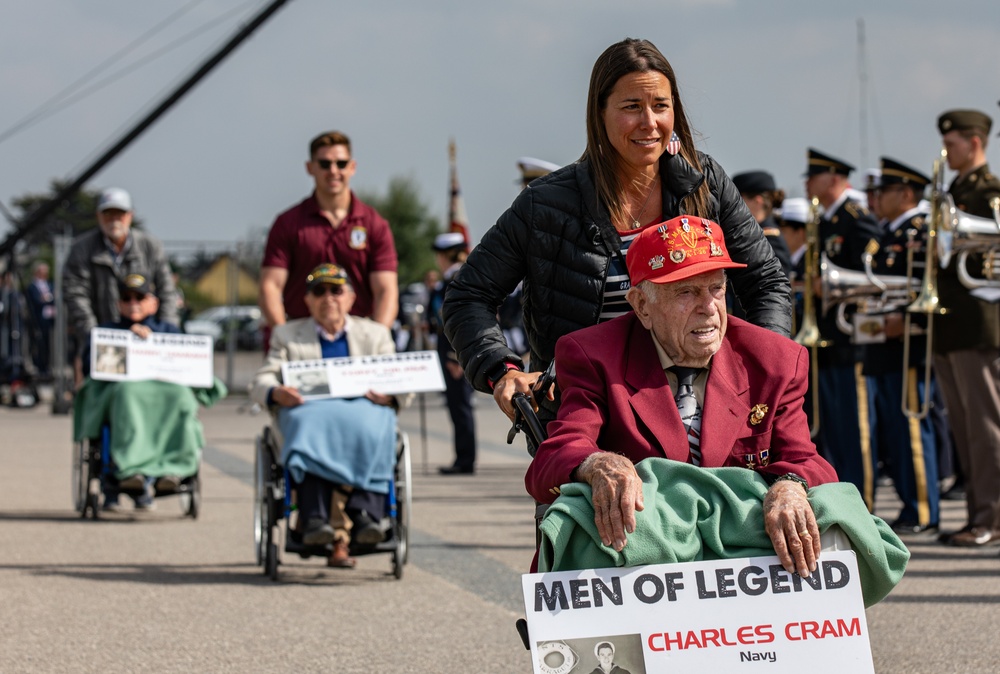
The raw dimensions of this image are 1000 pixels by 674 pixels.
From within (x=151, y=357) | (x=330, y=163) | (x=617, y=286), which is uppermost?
(x=330, y=163)

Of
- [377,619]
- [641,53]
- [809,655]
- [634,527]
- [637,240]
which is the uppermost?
[641,53]

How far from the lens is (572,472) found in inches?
141

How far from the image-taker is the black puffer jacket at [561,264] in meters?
4.36

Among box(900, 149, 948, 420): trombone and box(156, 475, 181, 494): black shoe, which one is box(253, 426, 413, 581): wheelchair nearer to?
box(156, 475, 181, 494): black shoe

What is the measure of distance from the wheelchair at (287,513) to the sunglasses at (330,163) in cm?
172

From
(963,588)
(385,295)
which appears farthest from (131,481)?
(963,588)

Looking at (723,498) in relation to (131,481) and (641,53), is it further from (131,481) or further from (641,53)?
(131,481)

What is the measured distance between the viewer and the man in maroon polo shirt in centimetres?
892

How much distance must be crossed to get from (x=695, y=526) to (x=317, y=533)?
4288 mm

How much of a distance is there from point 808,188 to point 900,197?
0.64 meters

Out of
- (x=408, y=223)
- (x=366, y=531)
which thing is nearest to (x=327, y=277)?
(x=366, y=531)

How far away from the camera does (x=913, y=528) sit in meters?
9.41

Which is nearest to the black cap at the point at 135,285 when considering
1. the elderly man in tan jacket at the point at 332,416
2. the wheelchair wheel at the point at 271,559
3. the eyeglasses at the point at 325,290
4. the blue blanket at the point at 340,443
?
the elderly man in tan jacket at the point at 332,416

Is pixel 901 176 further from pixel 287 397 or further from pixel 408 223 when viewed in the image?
pixel 408 223
